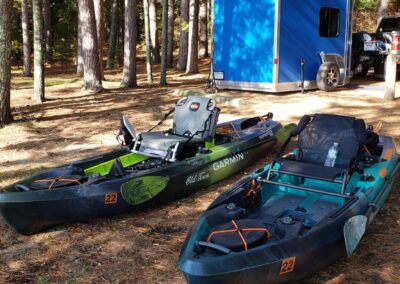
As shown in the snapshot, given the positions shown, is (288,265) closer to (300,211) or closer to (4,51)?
(300,211)

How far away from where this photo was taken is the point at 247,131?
802 centimetres

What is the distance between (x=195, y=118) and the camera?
7.28 meters

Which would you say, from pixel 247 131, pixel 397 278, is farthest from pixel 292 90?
pixel 397 278

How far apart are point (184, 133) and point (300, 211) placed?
117 inches

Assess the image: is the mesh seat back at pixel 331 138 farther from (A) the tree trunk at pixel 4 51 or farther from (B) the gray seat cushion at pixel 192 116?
(A) the tree trunk at pixel 4 51

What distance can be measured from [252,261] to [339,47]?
12.9 metres

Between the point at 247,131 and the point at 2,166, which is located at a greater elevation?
the point at 247,131

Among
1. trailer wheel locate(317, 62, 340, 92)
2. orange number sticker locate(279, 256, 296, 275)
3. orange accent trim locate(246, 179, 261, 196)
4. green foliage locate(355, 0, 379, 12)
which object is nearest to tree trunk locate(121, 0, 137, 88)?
trailer wheel locate(317, 62, 340, 92)

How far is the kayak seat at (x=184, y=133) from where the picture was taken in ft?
21.7

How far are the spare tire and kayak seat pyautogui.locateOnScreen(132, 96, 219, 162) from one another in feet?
4.69

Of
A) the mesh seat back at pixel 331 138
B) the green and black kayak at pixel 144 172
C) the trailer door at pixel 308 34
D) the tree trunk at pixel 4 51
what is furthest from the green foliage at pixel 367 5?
the mesh seat back at pixel 331 138

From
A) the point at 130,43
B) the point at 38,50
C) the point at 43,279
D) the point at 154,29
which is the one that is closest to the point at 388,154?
the point at 43,279

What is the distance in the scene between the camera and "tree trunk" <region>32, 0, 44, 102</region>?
12914 mm

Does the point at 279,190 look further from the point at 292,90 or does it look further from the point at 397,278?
the point at 292,90
